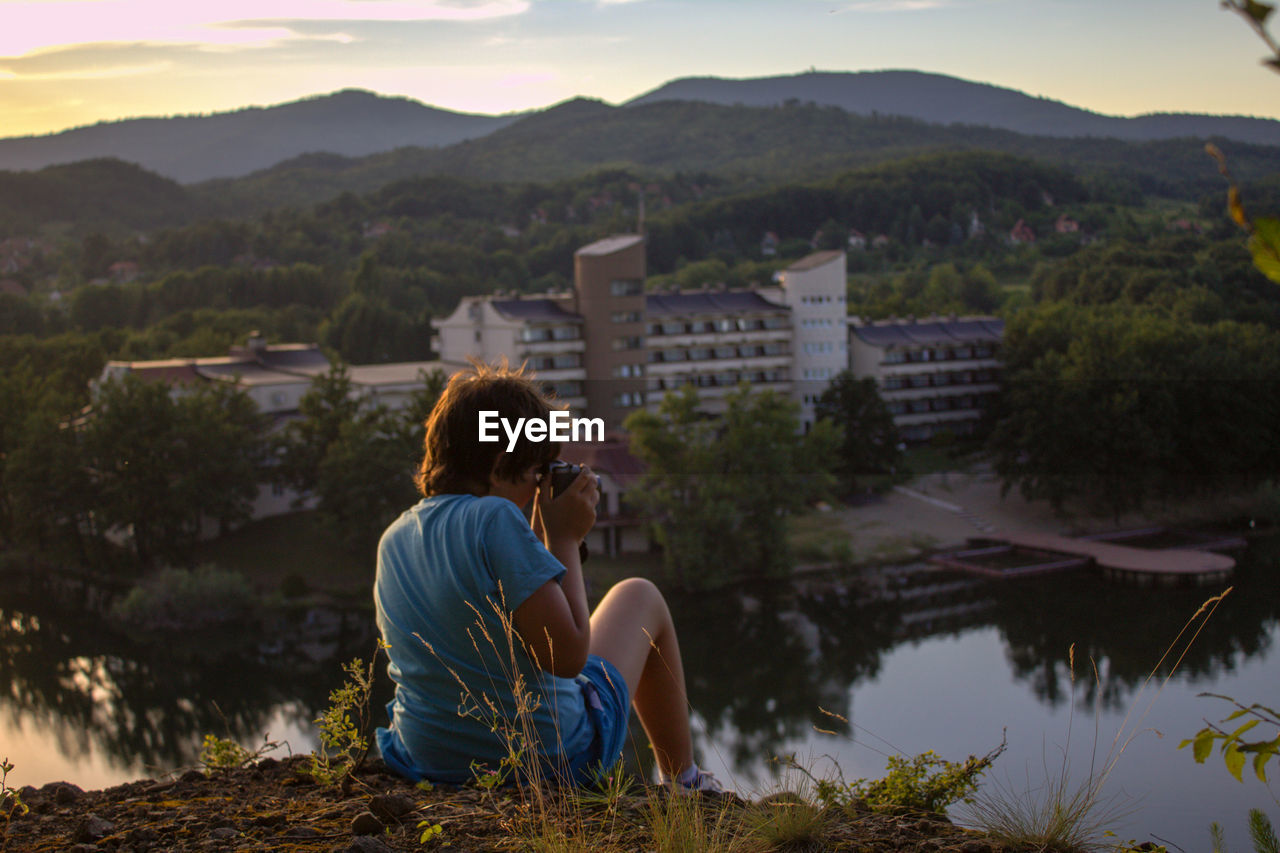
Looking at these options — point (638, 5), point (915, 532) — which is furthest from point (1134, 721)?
point (915, 532)

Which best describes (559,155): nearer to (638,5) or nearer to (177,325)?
(177,325)

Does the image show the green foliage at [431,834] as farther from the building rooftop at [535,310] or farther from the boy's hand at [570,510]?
the building rooftop at [535,310]

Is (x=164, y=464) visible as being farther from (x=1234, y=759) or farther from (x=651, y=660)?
(x=1234, y=759)

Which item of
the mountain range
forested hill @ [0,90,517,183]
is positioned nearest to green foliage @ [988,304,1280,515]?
the mountain range

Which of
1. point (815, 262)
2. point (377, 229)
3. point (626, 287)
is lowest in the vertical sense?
point (626, 287)

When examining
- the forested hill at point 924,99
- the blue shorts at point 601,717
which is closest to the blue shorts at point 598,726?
the blue shorts at point 601,717

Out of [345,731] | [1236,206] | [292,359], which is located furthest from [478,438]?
[292,359]

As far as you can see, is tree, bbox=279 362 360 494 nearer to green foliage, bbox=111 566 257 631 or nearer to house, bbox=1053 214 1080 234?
green foliage, bbox=111 566 257 631
